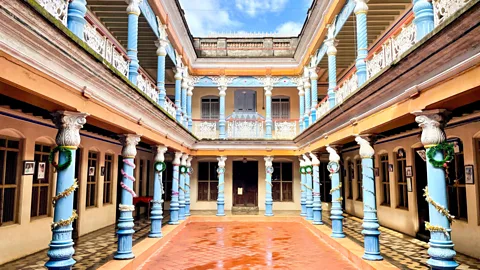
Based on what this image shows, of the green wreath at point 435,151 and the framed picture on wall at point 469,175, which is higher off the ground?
the green wreath at point 435,151

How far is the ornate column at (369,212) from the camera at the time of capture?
733 cm

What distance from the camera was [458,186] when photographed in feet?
28.2

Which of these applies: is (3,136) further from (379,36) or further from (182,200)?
(379,36)

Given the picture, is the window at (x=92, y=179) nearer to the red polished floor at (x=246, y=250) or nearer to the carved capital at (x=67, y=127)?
the red polished floor at (x=246, y=250)

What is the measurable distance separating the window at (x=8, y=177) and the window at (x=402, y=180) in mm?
10668

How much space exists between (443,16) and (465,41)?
3.05 feet

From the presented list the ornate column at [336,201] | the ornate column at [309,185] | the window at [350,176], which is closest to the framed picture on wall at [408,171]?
the ornate column at [336,201]

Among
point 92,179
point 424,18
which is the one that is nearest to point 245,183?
point 92,179

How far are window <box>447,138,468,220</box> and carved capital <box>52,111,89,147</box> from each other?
26.6 feet

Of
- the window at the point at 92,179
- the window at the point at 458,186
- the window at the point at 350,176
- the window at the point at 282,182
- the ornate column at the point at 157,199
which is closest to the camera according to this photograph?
the window at the point at 458,186

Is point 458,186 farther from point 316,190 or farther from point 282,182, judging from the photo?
point 282,182

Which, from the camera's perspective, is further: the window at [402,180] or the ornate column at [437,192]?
the window at [402,180]

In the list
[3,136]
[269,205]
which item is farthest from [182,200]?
[3,136]

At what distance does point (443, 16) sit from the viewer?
4.58 metres
